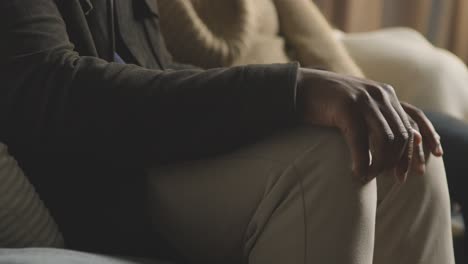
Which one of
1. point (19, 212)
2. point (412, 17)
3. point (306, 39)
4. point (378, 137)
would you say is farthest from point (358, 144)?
point (412, 17)

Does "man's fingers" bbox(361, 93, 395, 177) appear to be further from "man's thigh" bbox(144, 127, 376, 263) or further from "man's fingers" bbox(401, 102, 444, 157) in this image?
"man's fingers" bbox(401, 102, 444, 157)

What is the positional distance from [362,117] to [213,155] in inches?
6.8

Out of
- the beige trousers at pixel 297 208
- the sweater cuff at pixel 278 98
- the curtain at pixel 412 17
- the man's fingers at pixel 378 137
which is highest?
the sweater cuff at pixel 278 98

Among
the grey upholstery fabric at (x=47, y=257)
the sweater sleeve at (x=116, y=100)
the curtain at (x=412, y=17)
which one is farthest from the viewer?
the curtain at (x=412, y=17)

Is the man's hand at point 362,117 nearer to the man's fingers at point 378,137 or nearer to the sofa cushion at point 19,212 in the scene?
the man's fingers at point 378,137

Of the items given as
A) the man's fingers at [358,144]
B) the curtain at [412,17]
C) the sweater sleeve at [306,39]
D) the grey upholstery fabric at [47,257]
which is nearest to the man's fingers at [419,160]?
the man's fingers at [358,144]

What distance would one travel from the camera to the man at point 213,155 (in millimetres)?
701

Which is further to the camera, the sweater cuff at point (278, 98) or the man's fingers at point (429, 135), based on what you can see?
the man's fingers at point (429, 135)

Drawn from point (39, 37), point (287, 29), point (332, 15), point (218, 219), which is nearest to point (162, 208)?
point (218, 219)

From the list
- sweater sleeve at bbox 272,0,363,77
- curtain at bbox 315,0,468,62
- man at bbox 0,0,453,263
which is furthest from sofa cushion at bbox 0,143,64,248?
curtain at bbox 315,0,468,62

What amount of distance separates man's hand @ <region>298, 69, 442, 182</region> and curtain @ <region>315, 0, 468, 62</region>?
5.28 ft

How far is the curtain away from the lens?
2307 mm

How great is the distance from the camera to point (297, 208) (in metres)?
0.70

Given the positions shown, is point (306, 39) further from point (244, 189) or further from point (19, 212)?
point (19, 212)
